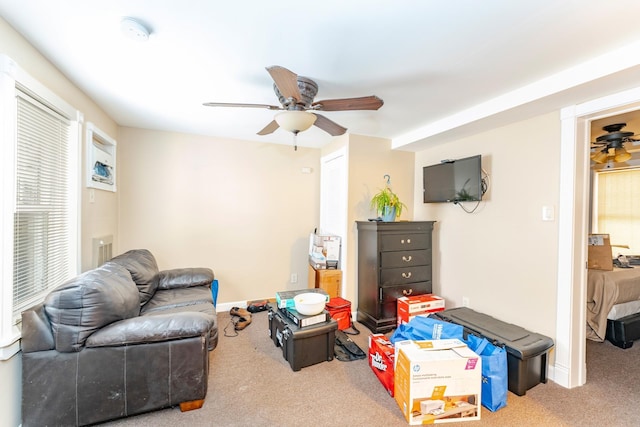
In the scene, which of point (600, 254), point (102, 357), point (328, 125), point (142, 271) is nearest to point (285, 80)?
point (328, 125)

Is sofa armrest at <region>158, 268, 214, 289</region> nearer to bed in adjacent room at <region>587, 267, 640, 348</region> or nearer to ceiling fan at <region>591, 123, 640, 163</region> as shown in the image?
bed in adjacent room at <region>587, 267, 640, 348</region>

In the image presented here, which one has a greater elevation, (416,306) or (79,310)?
(79,310)

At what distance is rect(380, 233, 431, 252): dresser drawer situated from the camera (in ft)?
10.1

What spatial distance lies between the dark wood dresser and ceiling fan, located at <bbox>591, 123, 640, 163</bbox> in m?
2.06

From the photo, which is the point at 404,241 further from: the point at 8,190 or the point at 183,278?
the point at 8,190

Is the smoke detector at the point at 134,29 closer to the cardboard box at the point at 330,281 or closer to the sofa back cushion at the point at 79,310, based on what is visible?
the sofa back cushion at the point at 79,310

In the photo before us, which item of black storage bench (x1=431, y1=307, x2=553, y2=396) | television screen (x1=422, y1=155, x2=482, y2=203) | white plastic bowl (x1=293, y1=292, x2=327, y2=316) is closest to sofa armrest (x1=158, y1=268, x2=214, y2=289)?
white plastic bowl (x1=293, y1=292, x2=327, y2=316)

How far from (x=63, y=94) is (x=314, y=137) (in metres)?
2.38

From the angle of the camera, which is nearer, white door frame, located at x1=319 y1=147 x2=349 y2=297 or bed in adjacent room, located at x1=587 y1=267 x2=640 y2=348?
bed in adjacent room, located at x1=587 y1=267 x2=640 y2=348

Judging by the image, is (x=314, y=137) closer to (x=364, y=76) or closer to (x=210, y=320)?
(x=364, y=76)

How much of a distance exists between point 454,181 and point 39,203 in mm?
3493

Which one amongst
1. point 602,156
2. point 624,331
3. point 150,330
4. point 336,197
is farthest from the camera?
point 336,197

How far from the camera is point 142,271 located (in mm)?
2602

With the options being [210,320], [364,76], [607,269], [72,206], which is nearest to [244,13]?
[364,76]
